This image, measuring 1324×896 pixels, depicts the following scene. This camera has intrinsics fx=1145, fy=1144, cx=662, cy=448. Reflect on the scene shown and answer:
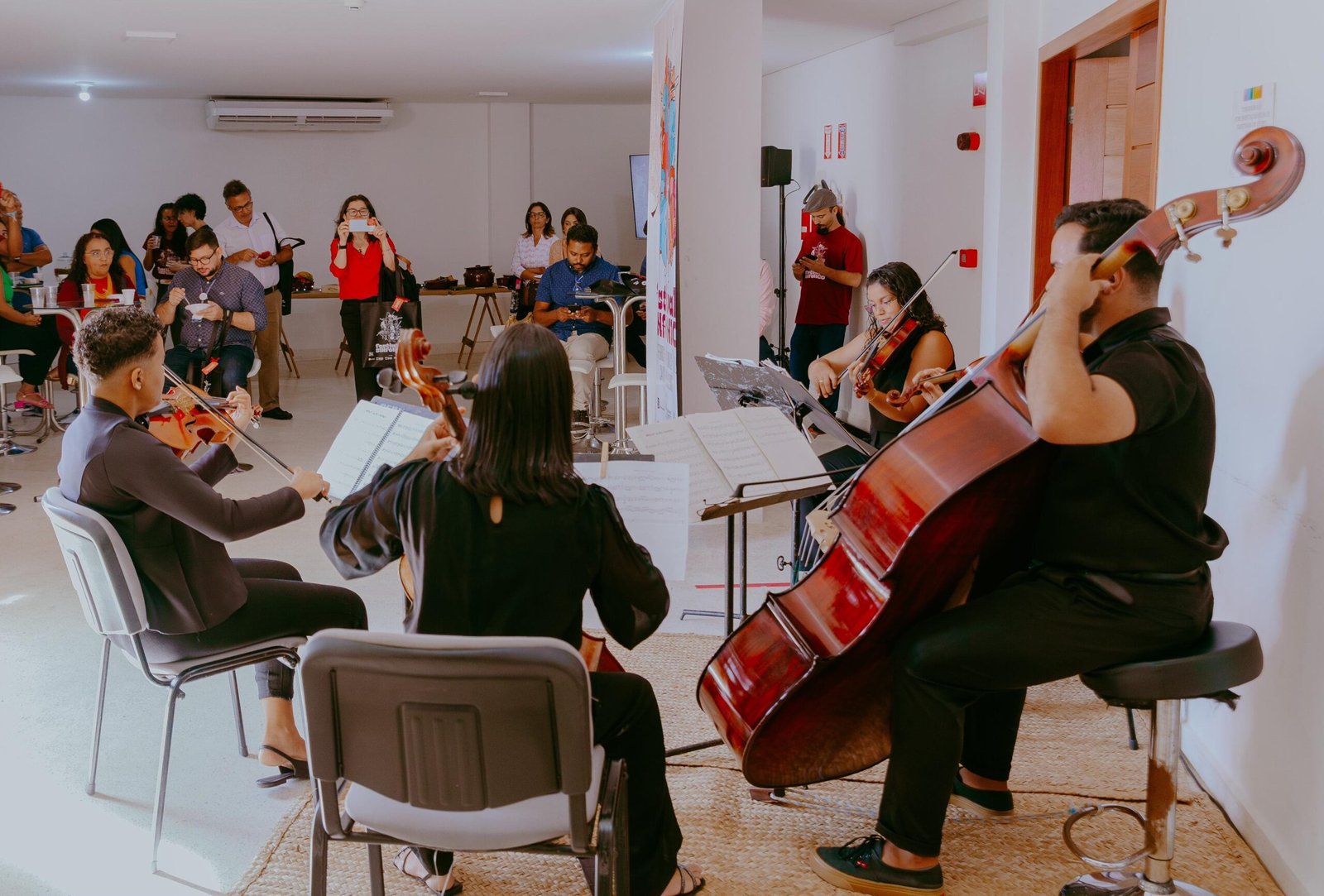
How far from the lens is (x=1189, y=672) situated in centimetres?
184

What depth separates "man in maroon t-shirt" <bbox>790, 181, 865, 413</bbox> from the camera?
668 centimetres

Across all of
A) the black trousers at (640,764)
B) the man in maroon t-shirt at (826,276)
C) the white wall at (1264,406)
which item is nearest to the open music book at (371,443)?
the black trousers at (640,764)

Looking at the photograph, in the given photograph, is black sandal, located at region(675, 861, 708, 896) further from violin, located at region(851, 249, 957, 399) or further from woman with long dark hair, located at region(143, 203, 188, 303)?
woman with long dark hair, located at region(143, 203, 188, 303)

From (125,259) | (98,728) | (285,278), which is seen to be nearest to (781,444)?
(98,728)

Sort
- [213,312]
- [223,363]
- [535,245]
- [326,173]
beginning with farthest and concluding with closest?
[326,173], [535,245], [223,363], [213,312]

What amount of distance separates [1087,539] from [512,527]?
95cm

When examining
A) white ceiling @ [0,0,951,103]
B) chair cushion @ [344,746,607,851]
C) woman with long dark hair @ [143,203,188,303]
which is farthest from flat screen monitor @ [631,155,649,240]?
chair cushion @ [344,746,607,851]

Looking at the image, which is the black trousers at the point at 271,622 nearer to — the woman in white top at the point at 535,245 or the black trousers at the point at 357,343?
the black trousers at the point at 357,343

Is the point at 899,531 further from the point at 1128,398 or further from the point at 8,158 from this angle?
the point at 8,158

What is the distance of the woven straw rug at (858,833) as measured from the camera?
218cm

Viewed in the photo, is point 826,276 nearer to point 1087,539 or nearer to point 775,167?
point 775,167

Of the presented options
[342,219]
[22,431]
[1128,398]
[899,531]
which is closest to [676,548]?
[899,531]

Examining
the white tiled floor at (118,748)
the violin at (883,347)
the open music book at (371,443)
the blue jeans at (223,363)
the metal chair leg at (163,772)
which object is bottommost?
the white tiled floor at (118,748)

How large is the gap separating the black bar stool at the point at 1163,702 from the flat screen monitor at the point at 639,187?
9.48 m
